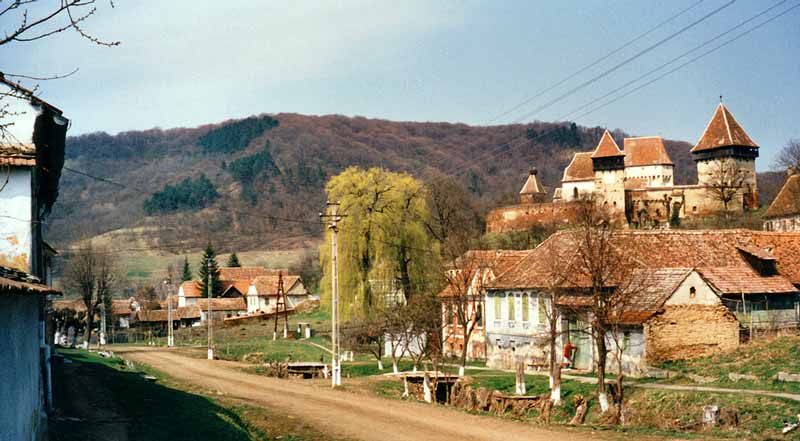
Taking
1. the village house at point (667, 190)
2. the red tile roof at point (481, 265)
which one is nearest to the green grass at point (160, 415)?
the red tile roof at point (481, 265)

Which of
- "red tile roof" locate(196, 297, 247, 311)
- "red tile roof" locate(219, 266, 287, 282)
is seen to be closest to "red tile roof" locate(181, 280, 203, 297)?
"red tile roof" locate(219, 266, 287, 282)

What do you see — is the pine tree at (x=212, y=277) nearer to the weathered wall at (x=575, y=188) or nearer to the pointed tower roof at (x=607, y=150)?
the weathered wall at (x=575, y=188)

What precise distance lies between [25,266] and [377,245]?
3604 cm

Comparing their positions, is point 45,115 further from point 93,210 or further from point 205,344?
point 93,210

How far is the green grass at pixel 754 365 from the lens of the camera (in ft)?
89.1

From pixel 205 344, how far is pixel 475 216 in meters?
55.1

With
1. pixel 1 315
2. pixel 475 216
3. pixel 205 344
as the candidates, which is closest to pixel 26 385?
pixel 1 315

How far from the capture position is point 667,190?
11025 cm

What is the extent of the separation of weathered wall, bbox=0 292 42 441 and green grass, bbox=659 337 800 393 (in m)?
21.9

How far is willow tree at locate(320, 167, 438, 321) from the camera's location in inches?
2013

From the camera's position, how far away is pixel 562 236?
43.8m

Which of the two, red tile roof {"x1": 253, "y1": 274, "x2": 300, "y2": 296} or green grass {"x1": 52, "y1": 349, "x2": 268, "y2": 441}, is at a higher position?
red tile roof {"x1": 253, "y1": 274, "x2": 300, "y2": 296}

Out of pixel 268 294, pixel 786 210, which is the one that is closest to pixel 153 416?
pixel 786 210

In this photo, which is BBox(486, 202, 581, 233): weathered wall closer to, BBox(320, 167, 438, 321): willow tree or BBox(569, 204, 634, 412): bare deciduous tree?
BBox(320, 167, 438, 321): willow tree
